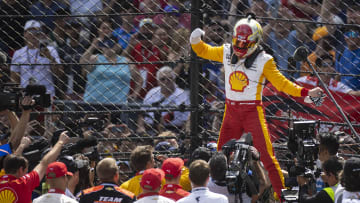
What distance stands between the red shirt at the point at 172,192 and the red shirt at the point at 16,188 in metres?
1.11

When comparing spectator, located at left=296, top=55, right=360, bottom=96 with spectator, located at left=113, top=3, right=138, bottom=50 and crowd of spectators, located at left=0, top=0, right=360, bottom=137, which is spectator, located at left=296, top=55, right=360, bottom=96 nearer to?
crowd of spectators, located at left=0, top=0, right=360, bottom=137

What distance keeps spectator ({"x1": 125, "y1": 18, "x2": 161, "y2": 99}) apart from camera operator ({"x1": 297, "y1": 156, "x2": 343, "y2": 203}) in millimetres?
3021

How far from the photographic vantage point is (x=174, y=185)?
510cm

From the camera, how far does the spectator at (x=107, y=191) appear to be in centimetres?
496

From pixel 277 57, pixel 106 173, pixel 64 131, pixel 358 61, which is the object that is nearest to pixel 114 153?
pixel 64 131

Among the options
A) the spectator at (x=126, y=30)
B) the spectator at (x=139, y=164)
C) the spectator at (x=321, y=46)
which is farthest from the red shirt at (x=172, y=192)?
the spectator at (x=126, y=30)

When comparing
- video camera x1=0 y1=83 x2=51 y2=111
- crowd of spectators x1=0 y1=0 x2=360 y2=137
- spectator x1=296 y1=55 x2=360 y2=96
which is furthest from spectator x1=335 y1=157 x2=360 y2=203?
video camera x1=0 y1=83 x2=51 y2=111

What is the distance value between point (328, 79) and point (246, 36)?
1.71m

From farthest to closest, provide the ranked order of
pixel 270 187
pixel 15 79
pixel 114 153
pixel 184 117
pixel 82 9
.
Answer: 1. pixel 82 9
2. pixel 15 79
3. pixel 184 117
4. pixel 114 153
5. pixel 270 187

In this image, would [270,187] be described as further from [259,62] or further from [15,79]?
[15,79]

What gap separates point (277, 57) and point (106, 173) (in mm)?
2975

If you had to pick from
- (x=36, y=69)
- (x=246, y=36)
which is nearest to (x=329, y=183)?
(x=246, y=36)

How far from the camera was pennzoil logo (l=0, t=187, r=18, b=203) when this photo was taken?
535 cm

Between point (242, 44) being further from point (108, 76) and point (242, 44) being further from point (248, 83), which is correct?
point (108, 76)
